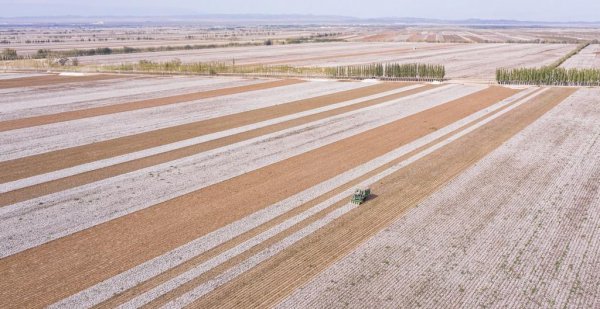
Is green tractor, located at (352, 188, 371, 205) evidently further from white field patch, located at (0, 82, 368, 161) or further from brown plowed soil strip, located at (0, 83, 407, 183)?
white field patch, located at (0, 82, 368, 161)

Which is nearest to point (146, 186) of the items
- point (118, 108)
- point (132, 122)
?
point (132, 122)

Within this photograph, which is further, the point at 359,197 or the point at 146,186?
the point at 146,186

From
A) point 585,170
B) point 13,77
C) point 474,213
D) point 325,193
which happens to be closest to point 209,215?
point 325,193

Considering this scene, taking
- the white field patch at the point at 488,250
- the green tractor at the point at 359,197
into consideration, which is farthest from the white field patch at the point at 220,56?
the green tractor at the point at 359,197

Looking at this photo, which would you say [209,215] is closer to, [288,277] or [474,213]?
[288,277]

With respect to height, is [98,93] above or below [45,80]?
below

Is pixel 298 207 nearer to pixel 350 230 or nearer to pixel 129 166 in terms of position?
pixel 350 230

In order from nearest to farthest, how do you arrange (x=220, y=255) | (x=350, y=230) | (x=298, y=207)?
(x=220, y=255)
(x=350, y=230)
(x=298, y=207)

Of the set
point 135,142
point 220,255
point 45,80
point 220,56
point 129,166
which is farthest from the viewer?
point 220,56
